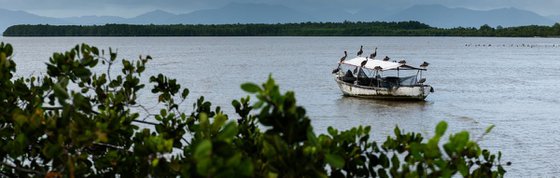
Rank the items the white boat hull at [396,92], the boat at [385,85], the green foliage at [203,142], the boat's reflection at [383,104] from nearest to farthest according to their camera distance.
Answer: the green foliage at [203,142] < the boat's reflection at [383,104] < the white boat hull at [396,92] < the boat at [385,85]

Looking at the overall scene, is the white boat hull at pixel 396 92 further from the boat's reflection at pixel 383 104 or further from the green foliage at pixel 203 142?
the green foliage at pixel 203 142

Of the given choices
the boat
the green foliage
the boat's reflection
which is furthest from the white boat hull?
the green foliage

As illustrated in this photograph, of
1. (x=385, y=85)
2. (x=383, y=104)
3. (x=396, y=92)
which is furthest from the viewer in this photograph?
(x=385, y=85)

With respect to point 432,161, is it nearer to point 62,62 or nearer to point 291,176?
point 291,176

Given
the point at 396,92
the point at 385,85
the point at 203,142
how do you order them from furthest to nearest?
the point at 385,85
the point at 396,92
the point at 203,142

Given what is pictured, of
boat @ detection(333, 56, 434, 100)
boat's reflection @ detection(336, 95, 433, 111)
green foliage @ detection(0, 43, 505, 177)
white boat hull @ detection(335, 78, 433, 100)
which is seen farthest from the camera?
boat @ detection(333, 56, 434, 100)

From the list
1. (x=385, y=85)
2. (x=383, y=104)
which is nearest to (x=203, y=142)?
(x=383, y=104)

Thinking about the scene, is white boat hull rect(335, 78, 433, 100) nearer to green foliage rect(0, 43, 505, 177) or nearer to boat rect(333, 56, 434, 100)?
boat rect(333, 56, 434, 100)

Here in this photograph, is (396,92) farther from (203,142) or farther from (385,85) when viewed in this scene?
(203,142)

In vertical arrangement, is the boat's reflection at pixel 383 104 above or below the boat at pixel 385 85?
below

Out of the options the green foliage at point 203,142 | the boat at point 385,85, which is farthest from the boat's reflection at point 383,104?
the green foliage at point 203,142

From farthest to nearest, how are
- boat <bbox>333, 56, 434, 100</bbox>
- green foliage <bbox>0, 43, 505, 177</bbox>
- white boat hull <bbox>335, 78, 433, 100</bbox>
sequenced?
boat <bbox>333, 56, 434, 100</bbox> → white boat hull <bbox>335, 78, 433, 100</bbox> → green foliage <bbox>0, 43, 505, 177</bbox>

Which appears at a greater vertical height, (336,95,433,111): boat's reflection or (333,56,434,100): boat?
(333,56,434,100): boat

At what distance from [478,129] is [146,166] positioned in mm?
23419
